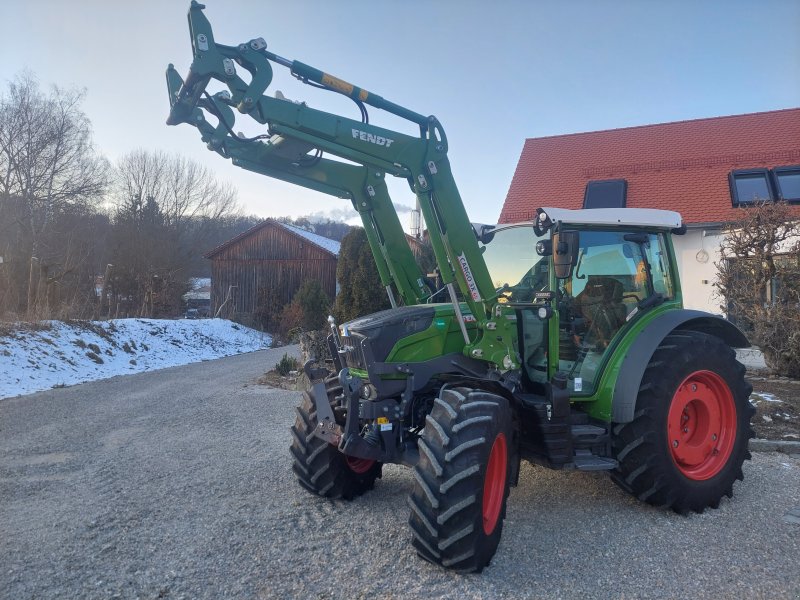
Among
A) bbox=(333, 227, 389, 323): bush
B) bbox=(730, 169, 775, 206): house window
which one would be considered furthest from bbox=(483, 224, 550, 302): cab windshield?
bbox=(730, 169, 775, 206): house window

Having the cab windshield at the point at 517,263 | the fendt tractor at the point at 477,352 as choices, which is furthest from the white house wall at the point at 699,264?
the cab windshield at the point at 517,263

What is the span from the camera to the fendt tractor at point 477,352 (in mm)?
3732

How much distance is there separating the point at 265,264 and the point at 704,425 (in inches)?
971

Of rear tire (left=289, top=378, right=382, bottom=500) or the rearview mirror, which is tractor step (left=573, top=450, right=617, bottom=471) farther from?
rear tire (left=289, top=378, right=382, bottom=500)

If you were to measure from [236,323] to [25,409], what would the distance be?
13.2m

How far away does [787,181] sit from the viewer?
14.3 metres

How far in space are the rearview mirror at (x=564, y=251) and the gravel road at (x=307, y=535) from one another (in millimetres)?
1798

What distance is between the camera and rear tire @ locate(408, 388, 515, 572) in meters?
3.37

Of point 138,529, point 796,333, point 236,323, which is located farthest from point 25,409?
point 236,323

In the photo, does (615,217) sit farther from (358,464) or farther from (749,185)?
(749,185)

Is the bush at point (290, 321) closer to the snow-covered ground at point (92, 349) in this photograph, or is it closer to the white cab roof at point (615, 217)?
the snow-covered ground at point (92, 349)

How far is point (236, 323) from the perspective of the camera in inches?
854

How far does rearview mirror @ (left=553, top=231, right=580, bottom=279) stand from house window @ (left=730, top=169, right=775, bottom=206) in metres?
12.0

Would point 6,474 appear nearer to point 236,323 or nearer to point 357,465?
point 357,465
